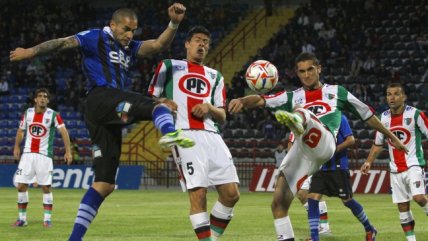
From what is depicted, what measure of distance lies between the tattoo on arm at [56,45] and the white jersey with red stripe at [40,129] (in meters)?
8.16

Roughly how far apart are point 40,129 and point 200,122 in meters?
8.50

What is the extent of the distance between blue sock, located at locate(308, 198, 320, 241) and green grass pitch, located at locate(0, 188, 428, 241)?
0.64 meters

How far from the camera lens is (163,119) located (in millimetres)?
8586

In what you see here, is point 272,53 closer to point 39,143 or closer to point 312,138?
point 39,143

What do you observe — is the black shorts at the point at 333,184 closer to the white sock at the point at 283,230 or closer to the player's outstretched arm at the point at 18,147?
the white sock at the point at 283,230

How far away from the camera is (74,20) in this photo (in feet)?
146

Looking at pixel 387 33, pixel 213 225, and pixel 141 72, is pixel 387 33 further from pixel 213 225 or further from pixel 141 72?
pixel 213 225

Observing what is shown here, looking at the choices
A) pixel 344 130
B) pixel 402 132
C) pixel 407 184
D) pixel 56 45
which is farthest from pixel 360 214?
pixel 56 45

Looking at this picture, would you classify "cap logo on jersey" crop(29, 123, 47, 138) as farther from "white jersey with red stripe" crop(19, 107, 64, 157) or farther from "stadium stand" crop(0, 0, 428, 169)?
"stadium stand" crop(0, 0, 428, 169)

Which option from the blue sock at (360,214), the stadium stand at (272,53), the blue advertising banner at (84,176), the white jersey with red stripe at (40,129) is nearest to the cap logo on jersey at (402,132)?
the blue sock at (360,214)

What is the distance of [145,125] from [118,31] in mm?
28085

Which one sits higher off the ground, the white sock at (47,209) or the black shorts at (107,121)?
the black shorts at (107,121)

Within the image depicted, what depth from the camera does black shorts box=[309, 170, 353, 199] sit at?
13.8 m

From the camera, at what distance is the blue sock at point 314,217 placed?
41.7 feet
